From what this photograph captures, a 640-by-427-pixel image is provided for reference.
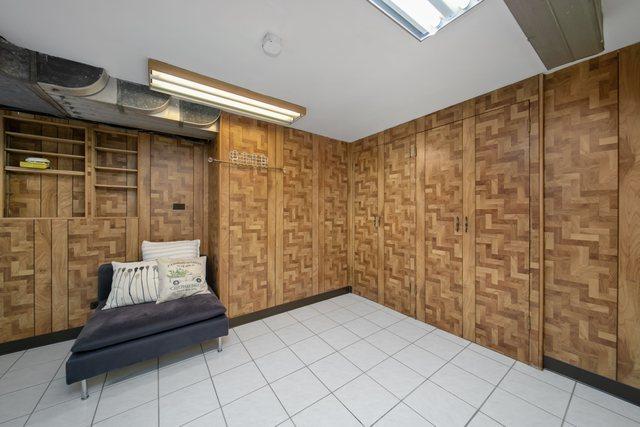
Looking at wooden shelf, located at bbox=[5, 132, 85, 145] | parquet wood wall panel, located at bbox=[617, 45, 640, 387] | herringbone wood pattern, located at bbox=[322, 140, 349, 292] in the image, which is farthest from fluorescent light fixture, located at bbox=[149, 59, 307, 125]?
parquet wood wall panel, located at bbox=[617, 45, 640, 387]

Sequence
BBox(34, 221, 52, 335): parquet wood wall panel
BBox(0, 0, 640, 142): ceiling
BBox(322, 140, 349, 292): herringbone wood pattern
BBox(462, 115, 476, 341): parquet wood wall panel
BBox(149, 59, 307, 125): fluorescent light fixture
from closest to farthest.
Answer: BBox(0, 0, 640, 142): ceiling → BBox(149, 59, 307, 125): fluorescent light fixture → BBox(34, 221, 52, 335): parquet wood wall panel → BBox(462, 115, 476, 341): parquet wood wall panel → BBox(322, 140, 349, 292): herringbone wood pattern

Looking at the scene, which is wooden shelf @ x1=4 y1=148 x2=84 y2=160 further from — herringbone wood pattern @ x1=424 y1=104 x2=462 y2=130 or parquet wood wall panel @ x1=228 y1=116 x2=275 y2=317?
herringbone wood pattern @ x1=424 y1=104 x2=462 y2=130

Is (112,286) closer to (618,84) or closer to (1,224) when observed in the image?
(1,224)

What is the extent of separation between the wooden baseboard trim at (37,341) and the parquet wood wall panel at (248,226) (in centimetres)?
170

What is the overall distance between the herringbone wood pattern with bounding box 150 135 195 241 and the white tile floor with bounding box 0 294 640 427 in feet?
4.95

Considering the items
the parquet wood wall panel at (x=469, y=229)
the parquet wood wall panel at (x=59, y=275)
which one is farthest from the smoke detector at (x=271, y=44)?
the parquet wood wall panel at (x=59, y=275)

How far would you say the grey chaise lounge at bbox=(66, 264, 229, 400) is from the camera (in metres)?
1.67

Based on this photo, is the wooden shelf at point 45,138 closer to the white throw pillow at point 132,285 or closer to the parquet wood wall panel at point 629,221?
the white throw pillow at point 132,285

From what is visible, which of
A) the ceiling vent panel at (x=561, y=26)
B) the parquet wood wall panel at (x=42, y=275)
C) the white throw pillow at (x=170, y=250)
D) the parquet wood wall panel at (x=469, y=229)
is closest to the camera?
the ceiling vent panel at (x=561, y=26)

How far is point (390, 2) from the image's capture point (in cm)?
131

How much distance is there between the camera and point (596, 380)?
1.78m

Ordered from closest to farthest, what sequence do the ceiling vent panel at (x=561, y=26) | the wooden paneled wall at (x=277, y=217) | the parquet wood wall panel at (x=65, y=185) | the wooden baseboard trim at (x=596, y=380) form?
the ceiling vent panel at (x=561, y=26)
the wooden baseboard trim at (x=596, y=380)
the parquet wood wall panel at (x=65, y=185)
the wooden paneled wall at (x=277, y=217)

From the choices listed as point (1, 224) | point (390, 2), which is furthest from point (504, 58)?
point (1, 224)

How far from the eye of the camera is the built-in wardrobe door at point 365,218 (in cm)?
354
